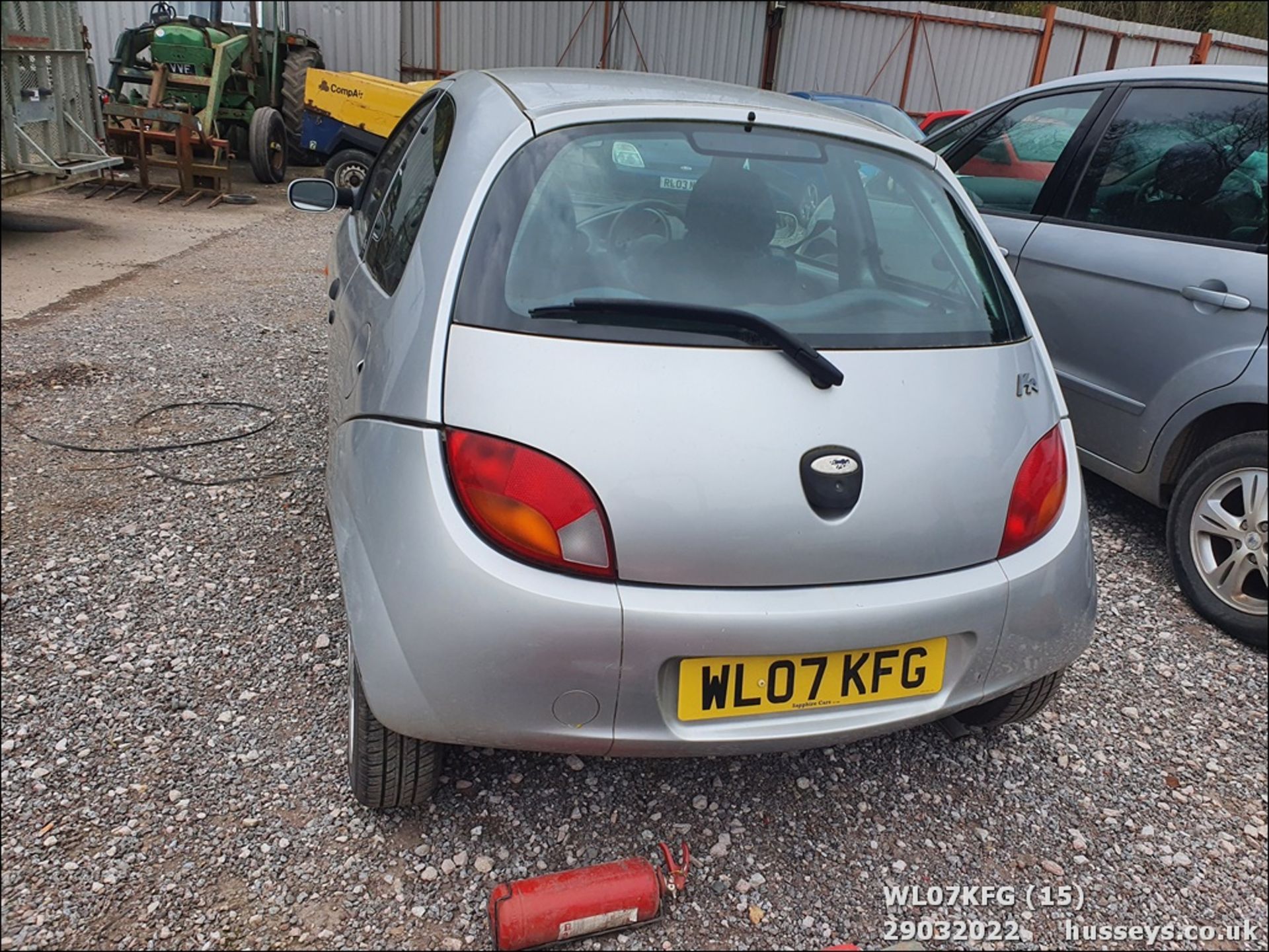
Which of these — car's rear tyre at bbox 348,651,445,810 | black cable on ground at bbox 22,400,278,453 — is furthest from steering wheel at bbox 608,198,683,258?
black cable on ground at bbox 22,400,278,453

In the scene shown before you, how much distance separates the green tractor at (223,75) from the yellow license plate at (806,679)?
9.96 metres

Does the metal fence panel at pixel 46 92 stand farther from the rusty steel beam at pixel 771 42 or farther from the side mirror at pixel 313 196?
the rusty steel beam at pixel 771 42

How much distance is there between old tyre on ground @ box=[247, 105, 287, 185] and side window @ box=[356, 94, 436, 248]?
848 centimetres

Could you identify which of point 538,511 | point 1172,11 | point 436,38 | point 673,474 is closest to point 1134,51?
point 1172,11

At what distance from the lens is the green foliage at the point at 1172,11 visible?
21.0 m

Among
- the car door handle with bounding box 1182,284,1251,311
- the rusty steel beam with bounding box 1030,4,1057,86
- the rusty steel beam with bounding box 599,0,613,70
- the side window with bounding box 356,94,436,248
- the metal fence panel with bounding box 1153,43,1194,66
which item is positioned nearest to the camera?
the car door handle with bounding box 1182,284,1251,311

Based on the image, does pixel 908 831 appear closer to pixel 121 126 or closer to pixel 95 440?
pixel 95 440

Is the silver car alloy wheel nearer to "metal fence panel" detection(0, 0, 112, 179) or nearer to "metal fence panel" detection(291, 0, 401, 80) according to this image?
"metal fence panel" detection(0, 0, 112, 179)

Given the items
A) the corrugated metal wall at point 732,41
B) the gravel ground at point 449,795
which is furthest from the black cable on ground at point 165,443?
the corrugated metal wall at point 732,41

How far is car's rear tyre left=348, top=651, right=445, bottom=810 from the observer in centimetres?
188

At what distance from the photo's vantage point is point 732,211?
82.1 inches

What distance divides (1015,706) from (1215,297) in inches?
40.2

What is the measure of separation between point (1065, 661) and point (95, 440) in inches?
145

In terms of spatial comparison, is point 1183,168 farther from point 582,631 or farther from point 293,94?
point 293,94
